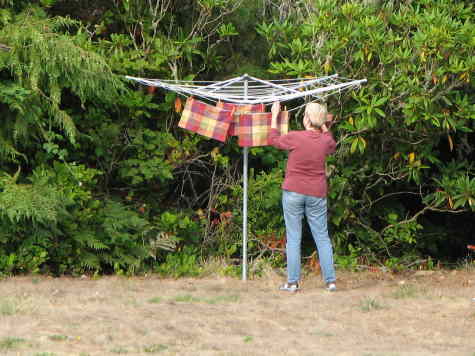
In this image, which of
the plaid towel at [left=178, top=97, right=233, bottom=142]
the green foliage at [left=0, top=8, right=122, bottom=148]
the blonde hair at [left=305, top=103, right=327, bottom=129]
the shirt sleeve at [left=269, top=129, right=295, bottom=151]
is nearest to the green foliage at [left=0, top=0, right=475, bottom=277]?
the green foliage at [left=0, top=8, right=122, bottom=148]

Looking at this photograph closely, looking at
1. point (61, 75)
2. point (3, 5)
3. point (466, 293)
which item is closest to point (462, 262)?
point (466, 293)

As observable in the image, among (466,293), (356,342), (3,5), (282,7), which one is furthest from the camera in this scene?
(282,7)

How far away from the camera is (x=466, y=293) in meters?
6.75

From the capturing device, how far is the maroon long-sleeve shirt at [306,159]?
21.7 ft

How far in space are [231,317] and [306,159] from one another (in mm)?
1564

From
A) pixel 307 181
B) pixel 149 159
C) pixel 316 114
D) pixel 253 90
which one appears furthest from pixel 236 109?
pixel 149 159

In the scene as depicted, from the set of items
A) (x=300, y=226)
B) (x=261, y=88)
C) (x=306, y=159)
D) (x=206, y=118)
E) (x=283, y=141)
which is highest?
(x=261, y=88)

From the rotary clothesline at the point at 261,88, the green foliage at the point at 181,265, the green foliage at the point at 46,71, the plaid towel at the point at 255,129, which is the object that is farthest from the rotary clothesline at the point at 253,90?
the green foliage at the point at 181,265

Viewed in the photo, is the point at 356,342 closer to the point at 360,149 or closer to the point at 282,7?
the point at 360,149

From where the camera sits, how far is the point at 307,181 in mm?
6648

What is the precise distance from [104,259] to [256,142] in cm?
188

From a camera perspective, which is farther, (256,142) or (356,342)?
(256,142)

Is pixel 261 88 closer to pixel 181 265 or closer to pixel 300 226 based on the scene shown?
pixel 300 226

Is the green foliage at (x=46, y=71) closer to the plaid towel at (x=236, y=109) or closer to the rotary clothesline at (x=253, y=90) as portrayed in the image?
the rotary clothesline at (x=253, y=90)
